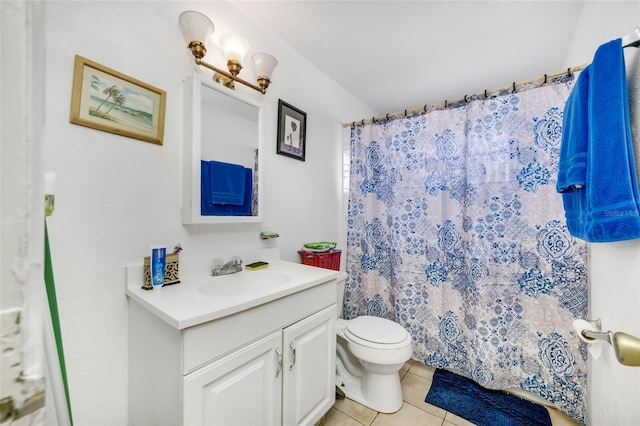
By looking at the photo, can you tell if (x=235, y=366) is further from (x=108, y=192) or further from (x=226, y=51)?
(x=226, y=51)

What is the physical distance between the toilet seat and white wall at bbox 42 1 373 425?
36.8 inches

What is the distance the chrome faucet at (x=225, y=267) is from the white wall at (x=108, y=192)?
64 mm

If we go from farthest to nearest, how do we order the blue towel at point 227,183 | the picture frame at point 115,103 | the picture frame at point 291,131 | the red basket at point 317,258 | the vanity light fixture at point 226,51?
the red basket at point 317,258
the picture frame at point 291,131
the blue towel at point 227,183
the vanity light fixture at point 226,51
the picture frame at point 115,103

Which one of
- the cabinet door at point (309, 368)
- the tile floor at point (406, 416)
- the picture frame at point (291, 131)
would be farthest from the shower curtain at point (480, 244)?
the cabinet door at point (309, 368)

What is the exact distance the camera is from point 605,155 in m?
0.75

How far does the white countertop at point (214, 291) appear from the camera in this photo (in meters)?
0.83

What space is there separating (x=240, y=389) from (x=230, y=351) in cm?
16

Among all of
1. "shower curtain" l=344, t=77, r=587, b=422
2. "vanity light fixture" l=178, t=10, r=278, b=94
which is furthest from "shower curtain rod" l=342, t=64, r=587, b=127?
"vanity light fixture" l=178, t=10, r=278, b=94

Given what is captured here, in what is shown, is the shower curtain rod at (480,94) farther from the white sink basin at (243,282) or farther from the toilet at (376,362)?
the white sink basin at (243,282)

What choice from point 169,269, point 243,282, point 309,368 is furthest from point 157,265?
point 309,368

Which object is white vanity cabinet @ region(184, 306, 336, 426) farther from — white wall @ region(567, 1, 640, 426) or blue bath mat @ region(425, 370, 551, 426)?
white wall @ region(567, 1, 640, 426)

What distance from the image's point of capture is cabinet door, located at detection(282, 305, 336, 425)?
1.11 meters

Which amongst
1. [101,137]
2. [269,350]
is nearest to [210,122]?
[101,137]

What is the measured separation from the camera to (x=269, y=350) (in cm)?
103
